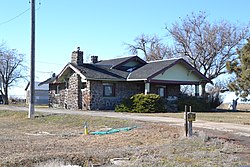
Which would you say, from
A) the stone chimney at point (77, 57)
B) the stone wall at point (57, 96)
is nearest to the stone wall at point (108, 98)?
the stone chimney at point (77, 57)

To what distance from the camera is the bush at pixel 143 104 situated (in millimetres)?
32250

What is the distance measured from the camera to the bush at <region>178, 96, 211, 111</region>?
35844 millimetres

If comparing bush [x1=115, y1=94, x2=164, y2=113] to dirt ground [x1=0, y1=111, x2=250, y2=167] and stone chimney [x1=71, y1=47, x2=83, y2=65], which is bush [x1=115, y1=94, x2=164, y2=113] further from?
dirt ground [x1=0, y1=111, x2=250, y2=167]

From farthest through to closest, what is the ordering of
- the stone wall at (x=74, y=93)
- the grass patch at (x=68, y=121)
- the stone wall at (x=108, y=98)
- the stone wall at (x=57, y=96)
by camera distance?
the stone wall at (x=57, y=96), the stone wall at (x=74, y=93), the stone wall at (x=108, y=98), the grass patch at (x=68, y=121)

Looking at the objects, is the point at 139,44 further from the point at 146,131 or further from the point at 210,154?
the point at 210,154

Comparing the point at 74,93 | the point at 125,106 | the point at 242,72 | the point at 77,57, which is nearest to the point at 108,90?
the point at 125,106

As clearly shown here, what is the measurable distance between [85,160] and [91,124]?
36.5 feet

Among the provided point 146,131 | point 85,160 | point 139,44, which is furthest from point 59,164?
point 139,44

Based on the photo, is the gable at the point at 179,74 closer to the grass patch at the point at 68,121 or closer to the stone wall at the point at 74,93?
the stone wall at the point at 74,93

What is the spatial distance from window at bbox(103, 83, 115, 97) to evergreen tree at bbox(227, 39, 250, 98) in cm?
1340

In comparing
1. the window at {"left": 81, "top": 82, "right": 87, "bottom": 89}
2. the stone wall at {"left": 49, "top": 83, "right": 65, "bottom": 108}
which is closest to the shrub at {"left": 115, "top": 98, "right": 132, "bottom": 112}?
the window at {"left": 81, "top": 82, "right": 87, "bottom": 89}

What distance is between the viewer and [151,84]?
36.5 meters

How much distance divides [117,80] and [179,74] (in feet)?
19.1

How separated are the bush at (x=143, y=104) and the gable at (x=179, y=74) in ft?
9.23
